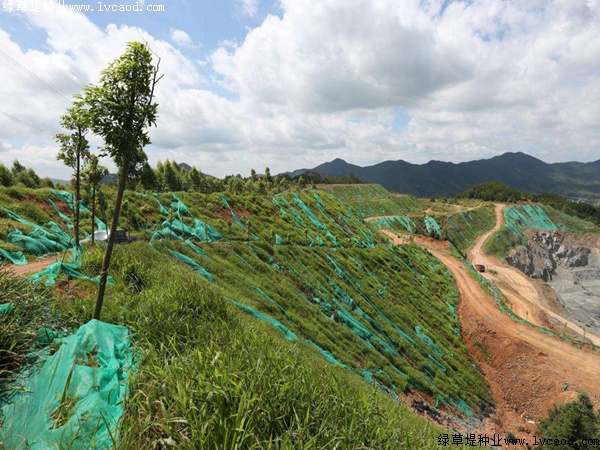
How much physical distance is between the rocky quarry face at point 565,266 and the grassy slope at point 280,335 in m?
47.2

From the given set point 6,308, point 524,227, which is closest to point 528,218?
point 524,227

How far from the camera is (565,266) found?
89375mm

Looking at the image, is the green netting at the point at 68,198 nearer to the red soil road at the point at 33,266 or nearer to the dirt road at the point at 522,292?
the red soil road at the point at 33,266

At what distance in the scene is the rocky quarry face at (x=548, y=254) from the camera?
7862 cm

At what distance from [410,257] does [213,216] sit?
3123 cm

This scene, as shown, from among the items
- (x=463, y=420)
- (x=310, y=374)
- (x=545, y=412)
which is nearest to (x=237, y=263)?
(x=310, y=374)

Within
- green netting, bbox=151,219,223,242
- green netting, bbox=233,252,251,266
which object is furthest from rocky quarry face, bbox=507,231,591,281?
green netting, bbox=151,219,223,242

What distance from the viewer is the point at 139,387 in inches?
168

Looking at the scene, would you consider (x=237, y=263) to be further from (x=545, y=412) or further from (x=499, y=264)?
(x=499, y=264)

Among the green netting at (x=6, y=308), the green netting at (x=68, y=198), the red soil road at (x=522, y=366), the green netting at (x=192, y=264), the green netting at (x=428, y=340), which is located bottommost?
the red soil road at (x=522, y=366)

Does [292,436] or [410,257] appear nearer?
[292,436]

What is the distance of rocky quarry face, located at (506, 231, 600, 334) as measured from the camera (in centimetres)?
6197

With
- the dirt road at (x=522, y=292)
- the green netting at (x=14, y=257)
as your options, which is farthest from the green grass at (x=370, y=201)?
the green netting at (x=14, y=257)

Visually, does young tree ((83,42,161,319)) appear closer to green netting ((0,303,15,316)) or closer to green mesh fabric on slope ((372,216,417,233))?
green netting ((0,303,15,316))
